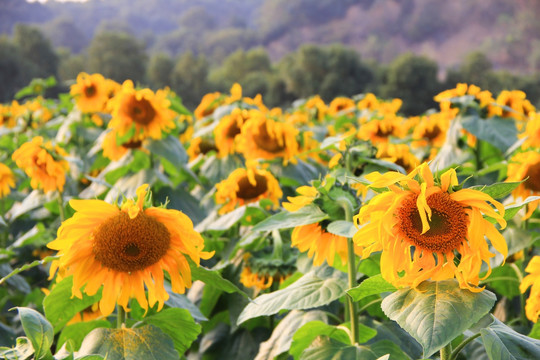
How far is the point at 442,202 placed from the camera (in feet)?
4.22

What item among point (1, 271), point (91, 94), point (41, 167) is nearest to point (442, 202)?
point (1, 271)

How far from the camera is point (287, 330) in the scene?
6.74 feet

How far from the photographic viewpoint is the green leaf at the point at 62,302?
1703 mm

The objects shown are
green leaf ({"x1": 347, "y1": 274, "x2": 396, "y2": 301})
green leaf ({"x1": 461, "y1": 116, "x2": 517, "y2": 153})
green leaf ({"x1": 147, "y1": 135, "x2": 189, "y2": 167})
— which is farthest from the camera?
green leaf ({"x1": 461, "y1": 116, "x2": 517, "y2": 153})

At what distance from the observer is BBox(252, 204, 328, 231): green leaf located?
5.63ft

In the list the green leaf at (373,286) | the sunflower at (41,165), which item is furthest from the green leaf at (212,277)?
the sunflower at (41,165)

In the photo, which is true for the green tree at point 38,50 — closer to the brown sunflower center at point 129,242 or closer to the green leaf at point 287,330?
the green leaf at point 287,330

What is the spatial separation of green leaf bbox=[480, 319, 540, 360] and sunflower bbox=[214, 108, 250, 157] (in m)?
2.57

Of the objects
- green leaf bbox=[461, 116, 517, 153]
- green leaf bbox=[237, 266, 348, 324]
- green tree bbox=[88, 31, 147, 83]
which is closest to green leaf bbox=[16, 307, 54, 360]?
green leaf bbox=[237, 266, 348, 324]

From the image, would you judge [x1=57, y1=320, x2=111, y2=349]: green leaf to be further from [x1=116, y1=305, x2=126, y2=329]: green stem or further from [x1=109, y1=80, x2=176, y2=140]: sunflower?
[x1=109, y1=80, x2=176, y2=140]: sunflower

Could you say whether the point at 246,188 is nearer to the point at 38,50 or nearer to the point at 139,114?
the point at 139,114

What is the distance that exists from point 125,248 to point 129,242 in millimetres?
24

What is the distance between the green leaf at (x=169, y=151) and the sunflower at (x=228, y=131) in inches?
14.0

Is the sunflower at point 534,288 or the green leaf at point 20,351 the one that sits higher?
the green leaf at point 20,351
